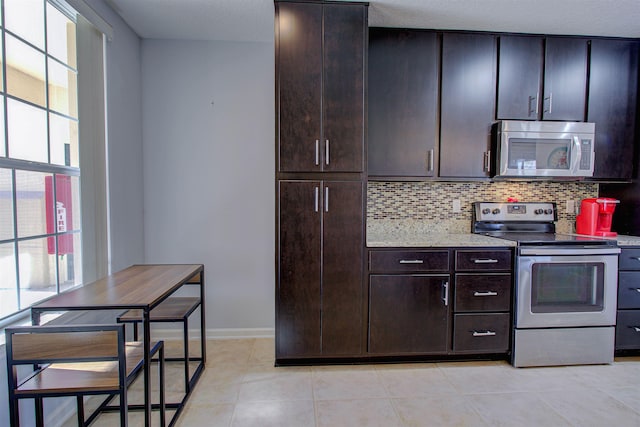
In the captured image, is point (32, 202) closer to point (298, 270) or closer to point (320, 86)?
point (298, 270)

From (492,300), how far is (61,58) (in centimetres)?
322

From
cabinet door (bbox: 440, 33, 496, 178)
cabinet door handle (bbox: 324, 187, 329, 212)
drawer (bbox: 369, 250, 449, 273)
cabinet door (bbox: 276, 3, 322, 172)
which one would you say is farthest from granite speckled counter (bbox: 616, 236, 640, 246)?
cabinet door (bbox: 276, 3, 322, 172)

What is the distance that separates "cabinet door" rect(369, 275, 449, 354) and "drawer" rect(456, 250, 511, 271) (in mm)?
176

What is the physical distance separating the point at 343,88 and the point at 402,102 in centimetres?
54

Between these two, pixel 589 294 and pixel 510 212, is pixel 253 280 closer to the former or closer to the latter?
pixel 510 212

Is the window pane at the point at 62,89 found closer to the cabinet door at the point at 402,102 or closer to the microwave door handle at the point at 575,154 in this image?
the cabinet door at the point at 402,102

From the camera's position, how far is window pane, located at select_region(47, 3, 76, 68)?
5.91 feet

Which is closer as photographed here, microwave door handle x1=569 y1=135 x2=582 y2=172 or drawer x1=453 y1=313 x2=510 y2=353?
drawer x1=453 y1=313 x2=510 y2=353

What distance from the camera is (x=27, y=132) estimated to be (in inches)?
64.1

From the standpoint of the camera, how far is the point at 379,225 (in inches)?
111

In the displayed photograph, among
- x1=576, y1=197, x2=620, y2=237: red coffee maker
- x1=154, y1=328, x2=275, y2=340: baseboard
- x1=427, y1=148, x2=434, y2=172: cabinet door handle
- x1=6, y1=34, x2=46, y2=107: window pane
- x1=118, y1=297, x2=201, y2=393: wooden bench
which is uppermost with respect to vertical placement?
x1=6, y1=34, x2=46, y2=107: window pane

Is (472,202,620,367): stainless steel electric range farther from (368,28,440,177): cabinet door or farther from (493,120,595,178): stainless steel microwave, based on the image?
(368,28,440,177): cabinet door

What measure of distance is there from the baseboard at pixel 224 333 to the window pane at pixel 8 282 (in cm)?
141

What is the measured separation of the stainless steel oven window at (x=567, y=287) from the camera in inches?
92.9
